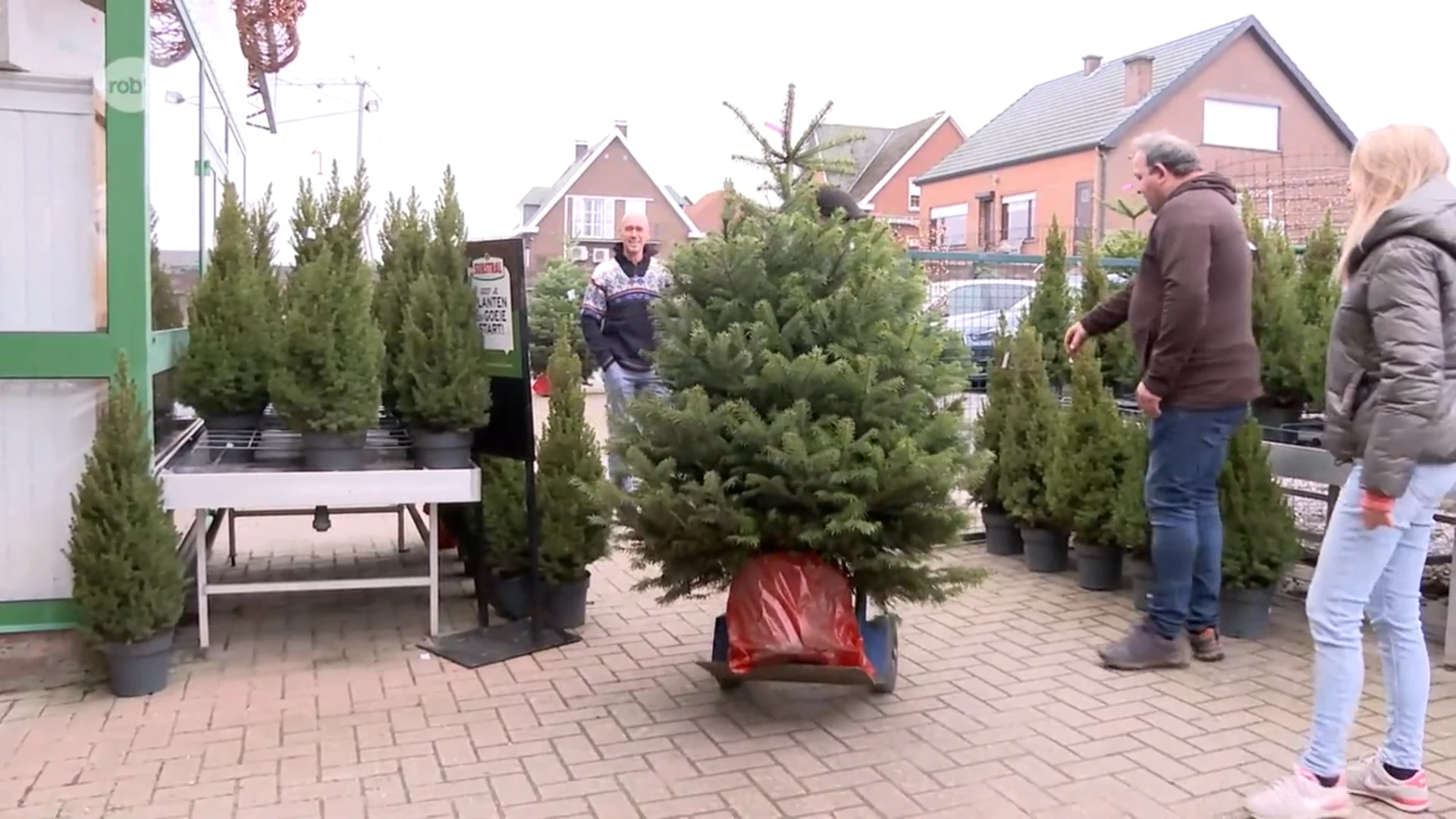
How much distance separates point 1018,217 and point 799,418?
31126 millimetres

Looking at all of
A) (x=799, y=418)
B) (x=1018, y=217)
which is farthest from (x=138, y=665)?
(x=1018, y=217)

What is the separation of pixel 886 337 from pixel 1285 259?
113 inches

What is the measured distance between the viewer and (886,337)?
383 cm

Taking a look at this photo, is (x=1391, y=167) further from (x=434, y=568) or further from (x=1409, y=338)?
(x=434, y=568)

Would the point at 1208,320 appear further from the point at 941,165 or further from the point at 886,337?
the point at 941,165

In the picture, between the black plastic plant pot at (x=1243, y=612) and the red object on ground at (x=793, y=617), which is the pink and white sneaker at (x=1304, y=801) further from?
the black plastic plant pot at (x=1243, y=612)

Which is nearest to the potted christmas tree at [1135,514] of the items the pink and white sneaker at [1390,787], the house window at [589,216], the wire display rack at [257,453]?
the pink and white sneaker at [1390,787]

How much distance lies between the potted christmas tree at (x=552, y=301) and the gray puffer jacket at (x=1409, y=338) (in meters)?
14.2

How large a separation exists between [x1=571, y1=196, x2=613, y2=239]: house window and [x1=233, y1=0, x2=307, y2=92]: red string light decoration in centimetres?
3708

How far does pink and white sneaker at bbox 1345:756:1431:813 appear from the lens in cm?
327

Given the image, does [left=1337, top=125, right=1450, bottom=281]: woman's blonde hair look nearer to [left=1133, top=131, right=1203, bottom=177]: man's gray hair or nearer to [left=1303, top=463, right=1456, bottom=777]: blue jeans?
[left=1303, top=463, right=1456, bottom=777]: blue jeans

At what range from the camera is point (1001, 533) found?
666 cm

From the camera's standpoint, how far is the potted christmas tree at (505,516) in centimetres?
504

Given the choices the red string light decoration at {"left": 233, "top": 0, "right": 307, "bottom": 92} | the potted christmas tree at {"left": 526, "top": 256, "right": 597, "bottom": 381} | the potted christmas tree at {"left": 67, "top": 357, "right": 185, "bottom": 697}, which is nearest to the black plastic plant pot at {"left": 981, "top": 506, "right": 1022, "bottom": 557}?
the potted christmas tree at {"left": 67, "top": 357, "right": 185, "bottom": 697}
